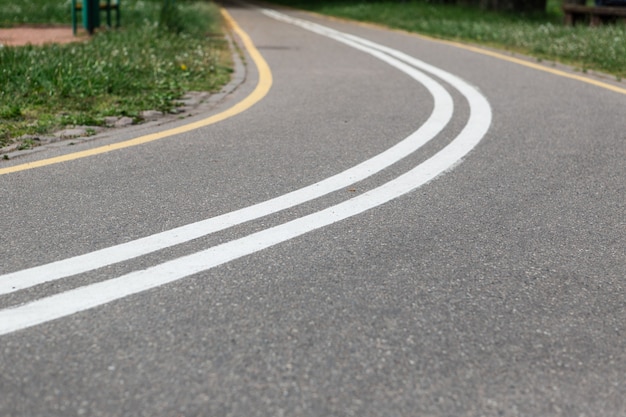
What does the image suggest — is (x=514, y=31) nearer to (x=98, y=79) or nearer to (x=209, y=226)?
(x=98, y=79)

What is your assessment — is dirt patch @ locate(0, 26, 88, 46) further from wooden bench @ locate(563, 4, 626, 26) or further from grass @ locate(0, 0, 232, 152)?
wooden bench @ locate(563, 4, 626, 26)

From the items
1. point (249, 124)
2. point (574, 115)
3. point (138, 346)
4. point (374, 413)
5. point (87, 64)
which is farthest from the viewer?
point (87, 64)

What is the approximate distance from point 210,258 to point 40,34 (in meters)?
12.0

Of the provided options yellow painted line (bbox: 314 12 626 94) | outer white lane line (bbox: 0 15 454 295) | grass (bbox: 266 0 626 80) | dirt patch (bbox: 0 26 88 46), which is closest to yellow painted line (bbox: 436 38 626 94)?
yellow painted line (bbox: 314 12 626 94)

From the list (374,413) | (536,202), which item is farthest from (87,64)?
(374,413)

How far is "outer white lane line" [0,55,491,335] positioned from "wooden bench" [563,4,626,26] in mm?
12321

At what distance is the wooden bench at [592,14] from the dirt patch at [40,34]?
10338 mm

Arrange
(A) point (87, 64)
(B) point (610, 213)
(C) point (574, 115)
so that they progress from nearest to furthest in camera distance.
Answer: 1. (B) point (610, 213)
2. (C) point (574, 115)
3. (A) point (87, 64)

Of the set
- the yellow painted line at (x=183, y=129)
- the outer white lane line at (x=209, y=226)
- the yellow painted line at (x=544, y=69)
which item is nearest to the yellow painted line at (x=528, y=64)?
the yellow painted line at (x=544, y=69)

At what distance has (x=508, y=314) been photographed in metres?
3.12

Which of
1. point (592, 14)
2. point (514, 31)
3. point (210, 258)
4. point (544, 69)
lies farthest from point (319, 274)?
point (592, 14)

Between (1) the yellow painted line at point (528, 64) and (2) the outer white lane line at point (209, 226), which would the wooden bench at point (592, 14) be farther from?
(2) the outer white lane line at point (209, 226)

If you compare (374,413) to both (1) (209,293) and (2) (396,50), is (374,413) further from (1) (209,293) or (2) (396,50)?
(2) (396,50)

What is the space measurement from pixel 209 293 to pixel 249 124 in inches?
141
